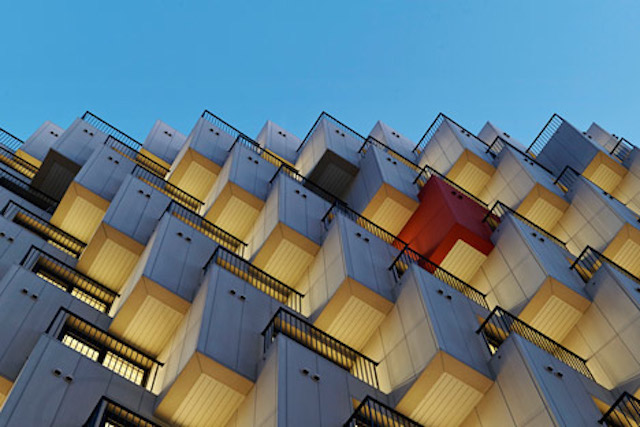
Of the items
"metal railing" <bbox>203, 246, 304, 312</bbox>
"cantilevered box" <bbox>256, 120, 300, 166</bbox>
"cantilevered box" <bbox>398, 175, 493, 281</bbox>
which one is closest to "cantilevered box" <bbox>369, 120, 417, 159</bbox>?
"cantilevered box" <bbox>256, 120, 300, 166</bbox>

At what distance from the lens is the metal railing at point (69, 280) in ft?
72.6

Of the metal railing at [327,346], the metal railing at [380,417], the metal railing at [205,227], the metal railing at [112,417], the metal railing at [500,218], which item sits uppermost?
the metal railing at [500,218]

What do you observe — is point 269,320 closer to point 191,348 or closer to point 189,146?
point 191,348

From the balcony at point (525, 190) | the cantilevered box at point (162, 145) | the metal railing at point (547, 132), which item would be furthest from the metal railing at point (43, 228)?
the metal railing at point (547, 132)

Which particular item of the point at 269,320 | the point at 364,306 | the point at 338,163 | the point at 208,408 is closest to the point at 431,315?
the point at 364,306

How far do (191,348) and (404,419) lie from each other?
6.83 meters

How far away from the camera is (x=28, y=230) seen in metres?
24.6

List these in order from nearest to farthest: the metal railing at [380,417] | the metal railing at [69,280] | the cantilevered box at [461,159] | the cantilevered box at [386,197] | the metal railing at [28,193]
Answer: the metal railing at [380,417] < the metal railing at [69,280] < the metal railing at [28,193] < the cantilevered box at [386,197] < the cantilevered box at [461,159]

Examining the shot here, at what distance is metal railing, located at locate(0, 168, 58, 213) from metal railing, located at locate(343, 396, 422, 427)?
2090cm

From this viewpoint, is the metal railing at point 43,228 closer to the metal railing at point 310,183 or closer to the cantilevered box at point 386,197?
the metal railing at point 310,183

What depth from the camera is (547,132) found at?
41688 mm

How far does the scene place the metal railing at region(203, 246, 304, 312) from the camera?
23.1 metres

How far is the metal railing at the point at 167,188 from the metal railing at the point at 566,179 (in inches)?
798

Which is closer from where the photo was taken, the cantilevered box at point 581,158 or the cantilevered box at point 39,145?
the cantilevered box at point 581,158
